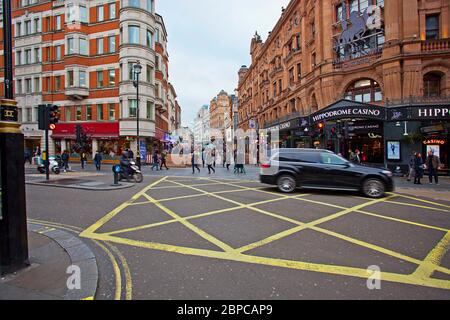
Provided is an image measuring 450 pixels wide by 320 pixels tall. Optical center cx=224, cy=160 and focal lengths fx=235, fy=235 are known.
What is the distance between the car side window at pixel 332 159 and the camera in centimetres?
955

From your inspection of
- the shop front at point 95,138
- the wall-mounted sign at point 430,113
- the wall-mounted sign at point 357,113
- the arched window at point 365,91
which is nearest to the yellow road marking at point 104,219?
the wall-mounted sign at point 357,113

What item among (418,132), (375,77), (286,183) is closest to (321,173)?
(286,183)

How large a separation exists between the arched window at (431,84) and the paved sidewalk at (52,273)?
74.2 feet

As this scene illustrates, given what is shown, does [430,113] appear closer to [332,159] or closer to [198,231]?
[332,159]

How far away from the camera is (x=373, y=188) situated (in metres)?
9.02

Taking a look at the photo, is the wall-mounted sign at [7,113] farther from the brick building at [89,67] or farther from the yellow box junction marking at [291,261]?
the brick building at [89,67]

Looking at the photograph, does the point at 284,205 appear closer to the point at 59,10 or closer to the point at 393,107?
the point at 393,107

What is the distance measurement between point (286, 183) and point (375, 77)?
14.9 meters

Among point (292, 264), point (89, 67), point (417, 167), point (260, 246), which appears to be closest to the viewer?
point (292, 264)

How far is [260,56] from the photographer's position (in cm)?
4100

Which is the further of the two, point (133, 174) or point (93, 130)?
point (93, 130)

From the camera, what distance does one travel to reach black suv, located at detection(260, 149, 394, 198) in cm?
903

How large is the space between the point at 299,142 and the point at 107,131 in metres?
22.7
